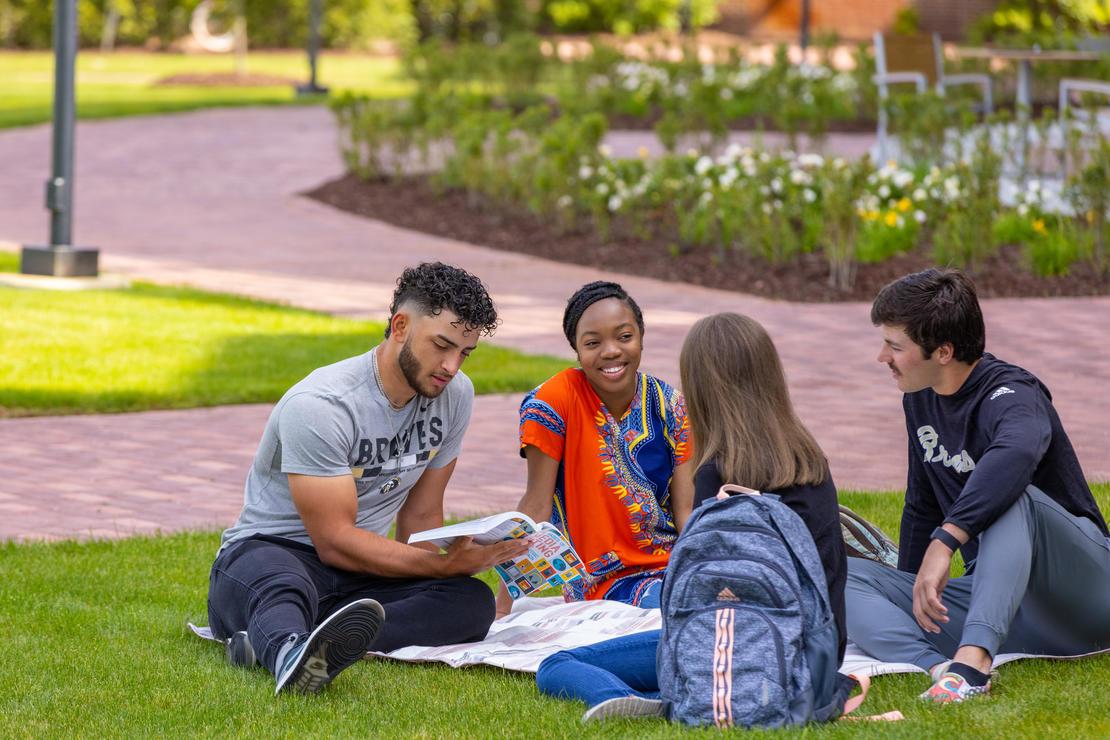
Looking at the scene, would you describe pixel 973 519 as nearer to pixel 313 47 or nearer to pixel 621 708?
pixel 621 708

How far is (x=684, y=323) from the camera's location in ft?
32.9

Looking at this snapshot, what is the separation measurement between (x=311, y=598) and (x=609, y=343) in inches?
45.6

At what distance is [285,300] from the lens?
35.7ft

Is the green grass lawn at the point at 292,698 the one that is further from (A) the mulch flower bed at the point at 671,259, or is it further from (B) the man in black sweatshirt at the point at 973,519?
(A) the mulch flower bed at the point at 671,259

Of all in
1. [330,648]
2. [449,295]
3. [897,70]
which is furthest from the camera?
[897,70]

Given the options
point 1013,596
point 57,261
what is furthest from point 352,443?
point 57,261

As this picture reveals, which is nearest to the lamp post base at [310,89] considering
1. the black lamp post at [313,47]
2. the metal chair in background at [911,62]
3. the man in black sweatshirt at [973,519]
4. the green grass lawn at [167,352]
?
the black lamp post at [313,47]

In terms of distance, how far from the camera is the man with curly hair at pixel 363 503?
4020mm

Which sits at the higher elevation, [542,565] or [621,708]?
[542,565]

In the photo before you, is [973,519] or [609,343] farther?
[609,343]

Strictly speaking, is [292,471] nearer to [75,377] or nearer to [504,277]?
[75,377]

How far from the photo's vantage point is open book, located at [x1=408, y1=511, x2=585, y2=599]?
3916mm

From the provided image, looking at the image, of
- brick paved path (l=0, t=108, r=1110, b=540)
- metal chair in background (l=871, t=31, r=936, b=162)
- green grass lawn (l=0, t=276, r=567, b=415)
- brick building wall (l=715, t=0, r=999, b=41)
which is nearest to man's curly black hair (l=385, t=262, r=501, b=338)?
brick paved path (l=0, t=108, r=1110, b=540)

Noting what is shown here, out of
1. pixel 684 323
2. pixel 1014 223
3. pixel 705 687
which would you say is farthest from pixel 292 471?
pixel 1014 223
